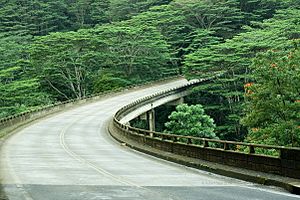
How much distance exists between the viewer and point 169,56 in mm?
70312

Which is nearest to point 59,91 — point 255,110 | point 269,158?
point 255,110

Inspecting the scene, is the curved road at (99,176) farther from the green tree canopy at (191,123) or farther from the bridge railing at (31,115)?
the green tree canopy at (191,123)

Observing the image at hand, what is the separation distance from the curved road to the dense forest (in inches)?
347

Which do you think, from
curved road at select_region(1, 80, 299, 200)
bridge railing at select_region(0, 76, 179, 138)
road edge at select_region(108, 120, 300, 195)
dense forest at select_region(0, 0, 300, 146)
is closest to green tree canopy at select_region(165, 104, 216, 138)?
dense forest at select_region(0, 0, 300, 146)

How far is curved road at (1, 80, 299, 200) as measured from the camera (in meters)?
12.6

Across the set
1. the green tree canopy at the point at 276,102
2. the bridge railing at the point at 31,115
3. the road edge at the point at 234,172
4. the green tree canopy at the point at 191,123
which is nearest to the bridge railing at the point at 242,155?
the road edge at the point at 234,172

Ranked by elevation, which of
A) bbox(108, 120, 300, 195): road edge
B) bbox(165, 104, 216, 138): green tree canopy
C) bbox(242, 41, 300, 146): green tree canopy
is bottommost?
bbox(165, 104, 216, 138): green tree canopy

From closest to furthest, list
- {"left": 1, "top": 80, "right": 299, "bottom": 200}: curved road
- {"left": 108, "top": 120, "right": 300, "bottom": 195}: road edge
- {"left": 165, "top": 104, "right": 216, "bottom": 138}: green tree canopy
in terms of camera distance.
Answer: {"left": 1, "top": 80, "right": 299, "bottom": 200}: curved road, {"left": 108, "top": 120, "right": 300, "bottom": 195}: road edge, {"left": 165, "top": 104, "right": 216, "bottom": 138}: green tree canopy

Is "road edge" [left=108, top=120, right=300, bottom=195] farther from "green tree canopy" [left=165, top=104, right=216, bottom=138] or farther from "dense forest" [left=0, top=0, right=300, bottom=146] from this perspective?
"green tree canopy" [left=165, top=104, right=216, bottom=138]

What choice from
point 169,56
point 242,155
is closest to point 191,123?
point 242,155

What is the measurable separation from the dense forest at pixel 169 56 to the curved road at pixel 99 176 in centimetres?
881

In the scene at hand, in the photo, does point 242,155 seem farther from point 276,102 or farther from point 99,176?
point 276,102

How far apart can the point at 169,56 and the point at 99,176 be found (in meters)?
55.1

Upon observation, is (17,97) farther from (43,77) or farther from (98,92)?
(98,92)
